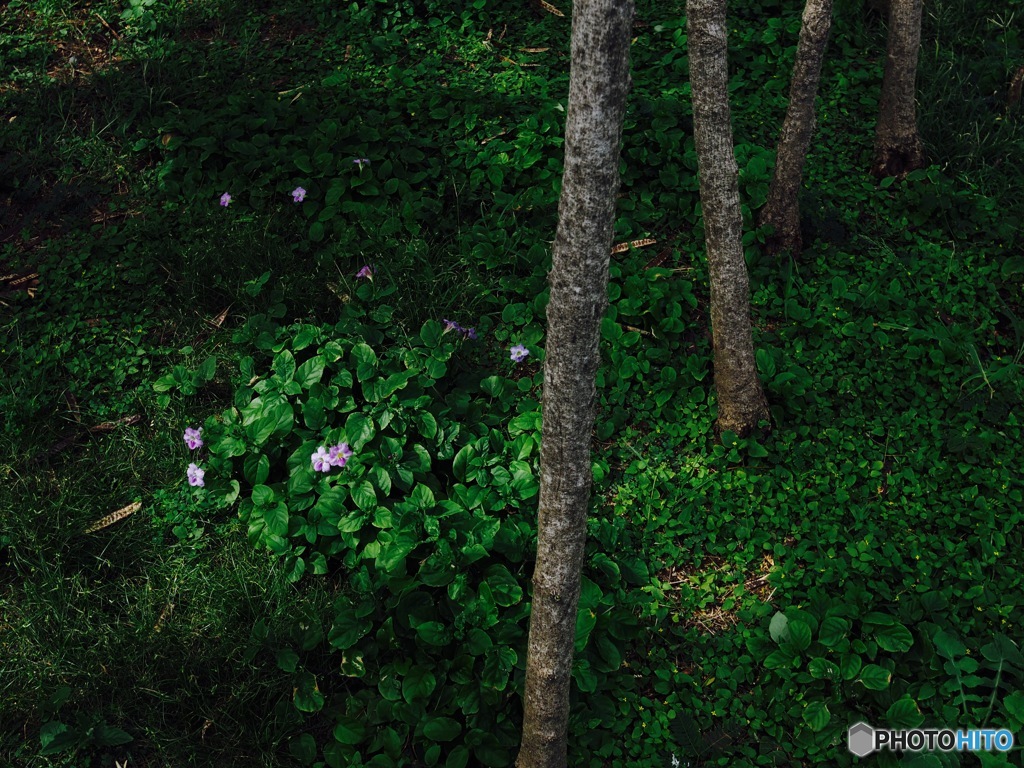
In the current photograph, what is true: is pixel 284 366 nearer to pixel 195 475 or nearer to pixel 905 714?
pixel 195 475

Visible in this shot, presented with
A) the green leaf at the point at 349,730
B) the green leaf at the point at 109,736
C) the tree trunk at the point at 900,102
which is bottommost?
the green leaf at the point at 109,736

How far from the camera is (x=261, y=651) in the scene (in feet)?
11.0

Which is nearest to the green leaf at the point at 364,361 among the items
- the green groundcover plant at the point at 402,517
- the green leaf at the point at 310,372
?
the green groundcover plant at the point at 402,517

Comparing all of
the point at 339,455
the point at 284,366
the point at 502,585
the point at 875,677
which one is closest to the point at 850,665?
Result: the point at 875,677

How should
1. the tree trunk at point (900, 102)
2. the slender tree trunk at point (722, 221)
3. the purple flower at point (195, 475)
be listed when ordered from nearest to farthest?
the slender tree trunk at point (722, 221) < the purple flower at point (195, 475) < the tree trunk at point (900, 102)

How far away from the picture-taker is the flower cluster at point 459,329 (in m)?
4.18

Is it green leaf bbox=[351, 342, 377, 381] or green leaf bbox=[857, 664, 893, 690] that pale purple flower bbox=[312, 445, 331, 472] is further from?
green leaf bbox=[857, 664, 893, 690]

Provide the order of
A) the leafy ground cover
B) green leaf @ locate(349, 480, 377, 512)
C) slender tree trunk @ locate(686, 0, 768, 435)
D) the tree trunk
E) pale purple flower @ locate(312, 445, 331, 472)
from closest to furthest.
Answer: the leafy ground cover < slender tree trunk @ locate(686, 0, 768, 435) < green leaf @ locate(349, 480, 377, 512) < pale purple flower @ locate(312, 445, 331, 472) < the tree trunk

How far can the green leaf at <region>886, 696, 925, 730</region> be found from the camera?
2.94 m

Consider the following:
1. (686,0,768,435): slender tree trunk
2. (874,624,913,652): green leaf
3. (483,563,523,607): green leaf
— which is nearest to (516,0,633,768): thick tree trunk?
(483,563,523,607): green leaf

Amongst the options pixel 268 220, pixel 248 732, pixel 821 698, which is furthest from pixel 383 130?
pixel 821 698

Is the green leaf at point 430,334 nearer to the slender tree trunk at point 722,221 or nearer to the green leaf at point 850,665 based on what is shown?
the slender tree trunk at point 722,221

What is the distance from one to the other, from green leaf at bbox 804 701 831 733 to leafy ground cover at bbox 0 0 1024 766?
0.01m

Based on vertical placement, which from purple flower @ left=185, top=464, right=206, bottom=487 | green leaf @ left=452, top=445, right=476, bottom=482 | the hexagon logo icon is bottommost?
the hexagon logo icon
